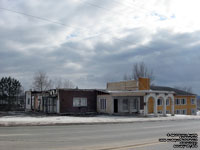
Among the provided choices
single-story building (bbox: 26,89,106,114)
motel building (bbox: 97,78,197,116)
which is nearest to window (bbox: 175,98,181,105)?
motel building (bbox: 97,78,197,116)

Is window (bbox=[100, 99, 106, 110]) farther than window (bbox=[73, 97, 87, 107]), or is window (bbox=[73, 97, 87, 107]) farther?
window (bbox=[100, 99, 106, 110])

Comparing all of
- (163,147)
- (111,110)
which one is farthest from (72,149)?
(111,110)

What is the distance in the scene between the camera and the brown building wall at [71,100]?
35.1 meters

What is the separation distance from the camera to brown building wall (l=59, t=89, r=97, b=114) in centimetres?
3506

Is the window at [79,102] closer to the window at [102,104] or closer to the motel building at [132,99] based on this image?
the motel building at [132,99]

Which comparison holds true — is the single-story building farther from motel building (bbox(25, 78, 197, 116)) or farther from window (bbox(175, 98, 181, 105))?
window (bbox(175, 98, 181, 105))

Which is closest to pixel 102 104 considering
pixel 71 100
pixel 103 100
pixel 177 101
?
pixel 103 100

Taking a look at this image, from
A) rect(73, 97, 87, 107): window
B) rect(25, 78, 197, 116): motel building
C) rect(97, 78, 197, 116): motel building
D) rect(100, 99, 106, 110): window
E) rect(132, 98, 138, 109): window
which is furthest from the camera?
rect(132, 98, 138, 109): window

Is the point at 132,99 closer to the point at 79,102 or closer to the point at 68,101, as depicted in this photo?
the point at 79,102

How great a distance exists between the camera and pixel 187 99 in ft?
198

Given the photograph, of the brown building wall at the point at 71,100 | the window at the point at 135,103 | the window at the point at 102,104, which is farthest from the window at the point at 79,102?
the window at the point at 135,103

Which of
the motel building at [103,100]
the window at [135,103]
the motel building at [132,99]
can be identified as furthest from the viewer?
the window at [135,103]

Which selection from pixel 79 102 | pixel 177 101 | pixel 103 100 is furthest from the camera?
pixel 177 101

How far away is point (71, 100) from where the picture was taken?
3578cm
